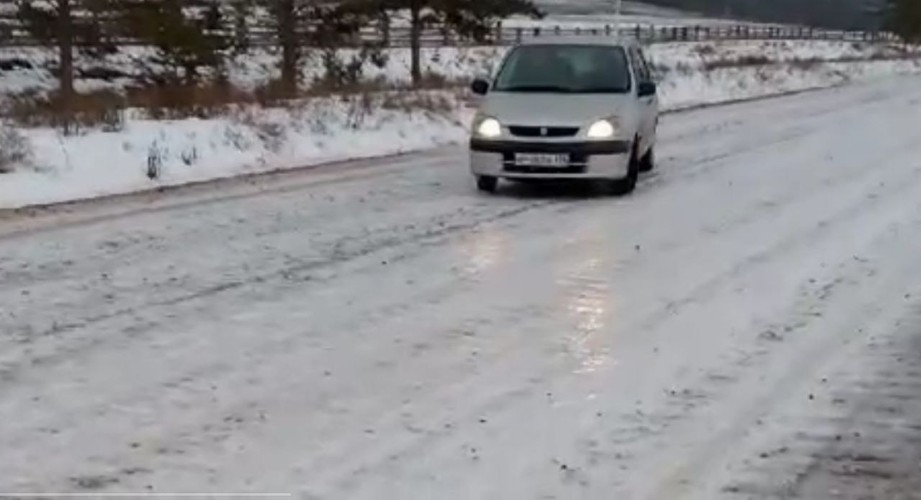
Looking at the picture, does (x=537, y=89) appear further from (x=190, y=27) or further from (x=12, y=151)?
(x=190, y=27)

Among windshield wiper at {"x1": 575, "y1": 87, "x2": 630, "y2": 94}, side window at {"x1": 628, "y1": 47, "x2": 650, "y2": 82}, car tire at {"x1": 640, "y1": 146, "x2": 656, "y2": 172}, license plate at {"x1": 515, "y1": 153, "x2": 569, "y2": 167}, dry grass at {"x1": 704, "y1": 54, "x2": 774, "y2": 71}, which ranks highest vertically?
side window at {"x1": 628, "y1": 47, "x2": 650, "y2": 82}

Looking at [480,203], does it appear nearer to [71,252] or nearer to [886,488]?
[71,252]

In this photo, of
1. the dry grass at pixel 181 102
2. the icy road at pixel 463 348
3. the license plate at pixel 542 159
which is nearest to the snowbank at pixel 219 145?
the dry grass at pixel 181 102

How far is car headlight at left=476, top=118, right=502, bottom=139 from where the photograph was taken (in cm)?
1673

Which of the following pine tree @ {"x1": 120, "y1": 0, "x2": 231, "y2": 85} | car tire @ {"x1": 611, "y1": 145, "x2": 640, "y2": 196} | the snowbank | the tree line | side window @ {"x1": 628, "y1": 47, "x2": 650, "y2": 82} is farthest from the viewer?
the tree line

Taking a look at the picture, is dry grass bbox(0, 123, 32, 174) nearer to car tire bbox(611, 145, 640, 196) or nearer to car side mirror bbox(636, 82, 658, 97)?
car tire bbox(611, 145, 640, 196)

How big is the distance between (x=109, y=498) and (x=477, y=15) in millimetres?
42058

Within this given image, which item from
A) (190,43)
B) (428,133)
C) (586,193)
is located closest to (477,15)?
(190,43)

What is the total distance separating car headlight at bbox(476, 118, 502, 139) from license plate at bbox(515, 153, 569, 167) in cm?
36

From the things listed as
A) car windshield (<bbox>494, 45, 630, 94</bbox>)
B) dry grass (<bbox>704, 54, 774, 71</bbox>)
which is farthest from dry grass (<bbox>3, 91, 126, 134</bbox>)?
dry grass (<bbox>704, 54, 774, 71</bbox>)

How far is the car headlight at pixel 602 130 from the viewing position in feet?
54.6

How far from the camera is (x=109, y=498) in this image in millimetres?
6125

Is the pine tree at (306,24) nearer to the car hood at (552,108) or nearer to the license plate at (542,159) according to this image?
the car hood at (552,108)

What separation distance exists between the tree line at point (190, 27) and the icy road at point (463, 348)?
17690 millimetres
